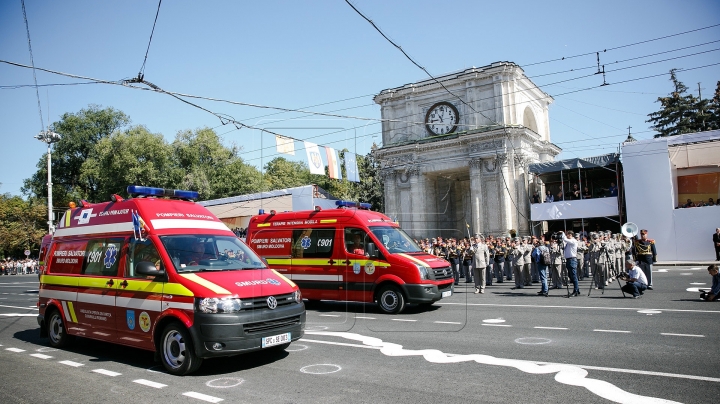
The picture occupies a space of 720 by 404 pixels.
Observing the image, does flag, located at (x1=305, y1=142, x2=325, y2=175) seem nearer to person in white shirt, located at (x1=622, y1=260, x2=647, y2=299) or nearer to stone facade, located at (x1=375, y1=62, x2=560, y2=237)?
person in white shirt, located at (x1=622, y1=260, x2=647, y2=299)

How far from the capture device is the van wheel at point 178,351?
6.66 meters

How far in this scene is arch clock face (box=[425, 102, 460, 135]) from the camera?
36.1 metres

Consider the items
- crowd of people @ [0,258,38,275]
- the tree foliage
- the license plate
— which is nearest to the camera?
the license plate

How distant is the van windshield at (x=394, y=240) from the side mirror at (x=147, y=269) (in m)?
6.16

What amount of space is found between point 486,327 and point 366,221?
4.06 m

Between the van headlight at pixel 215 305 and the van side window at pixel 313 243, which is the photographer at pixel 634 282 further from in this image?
the van headlight at pixel 215 305

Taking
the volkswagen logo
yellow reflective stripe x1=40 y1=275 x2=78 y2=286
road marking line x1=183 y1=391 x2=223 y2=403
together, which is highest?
yellow reflective stripe x1=40 y1=275 x2=78 y2=286

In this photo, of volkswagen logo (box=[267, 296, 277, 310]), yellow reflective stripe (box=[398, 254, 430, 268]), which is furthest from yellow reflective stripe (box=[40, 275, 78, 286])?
yellow reflective stripe (box=[398, 254, 430, 268])

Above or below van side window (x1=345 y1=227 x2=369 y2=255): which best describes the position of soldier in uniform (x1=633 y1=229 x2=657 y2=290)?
below

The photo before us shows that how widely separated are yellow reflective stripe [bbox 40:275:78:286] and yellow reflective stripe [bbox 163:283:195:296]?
8.87ft

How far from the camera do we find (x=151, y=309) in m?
7.09

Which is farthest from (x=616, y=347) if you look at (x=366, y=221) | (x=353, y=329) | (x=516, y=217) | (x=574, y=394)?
(x=516, y=217)

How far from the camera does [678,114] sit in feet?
151

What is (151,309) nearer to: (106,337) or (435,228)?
(106,337)
